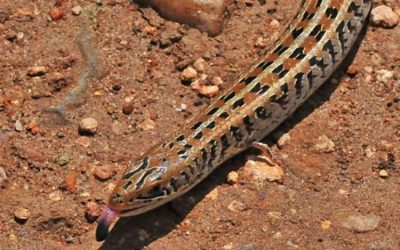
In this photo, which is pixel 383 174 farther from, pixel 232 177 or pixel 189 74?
pixel 189 74

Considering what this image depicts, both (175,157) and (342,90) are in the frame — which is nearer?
(175,157)

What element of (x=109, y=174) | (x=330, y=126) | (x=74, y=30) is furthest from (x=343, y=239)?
(x=74, y=30)

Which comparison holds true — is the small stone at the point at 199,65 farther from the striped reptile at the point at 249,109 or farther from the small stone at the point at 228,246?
the small stone at the point at 228,246

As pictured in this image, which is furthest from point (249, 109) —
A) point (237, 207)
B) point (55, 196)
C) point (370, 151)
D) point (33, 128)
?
point (33, 128)

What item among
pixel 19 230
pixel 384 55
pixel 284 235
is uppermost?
pixel 384 55

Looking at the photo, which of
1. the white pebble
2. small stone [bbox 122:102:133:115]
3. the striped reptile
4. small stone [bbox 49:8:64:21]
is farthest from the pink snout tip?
small stone [bbox 49:8:64:21]

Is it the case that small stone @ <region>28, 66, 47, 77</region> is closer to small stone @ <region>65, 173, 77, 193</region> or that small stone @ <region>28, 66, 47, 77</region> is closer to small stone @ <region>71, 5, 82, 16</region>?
small stone @ <region>71, 5, 82, 16</region>

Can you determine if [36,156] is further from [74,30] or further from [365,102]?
[365,102]
